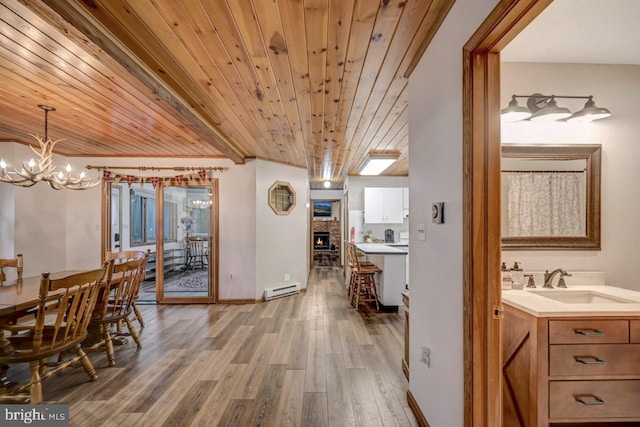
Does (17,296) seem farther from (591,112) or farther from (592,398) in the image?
(591,112)

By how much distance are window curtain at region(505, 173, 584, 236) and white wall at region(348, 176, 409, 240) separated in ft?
15.4

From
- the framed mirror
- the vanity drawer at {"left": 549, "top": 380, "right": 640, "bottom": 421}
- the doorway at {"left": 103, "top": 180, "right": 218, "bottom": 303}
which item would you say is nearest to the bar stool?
the doorway at {"left": 103, "top": 180, "right": 218, "bottom": 303}

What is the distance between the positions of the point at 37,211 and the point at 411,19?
5465mm

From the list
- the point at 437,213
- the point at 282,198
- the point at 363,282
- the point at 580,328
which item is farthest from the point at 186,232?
the point at 580,328

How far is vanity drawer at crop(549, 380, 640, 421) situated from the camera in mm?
1518

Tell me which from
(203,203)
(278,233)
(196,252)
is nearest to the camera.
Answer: (203,203)

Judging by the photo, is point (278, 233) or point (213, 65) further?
point (278, 233)

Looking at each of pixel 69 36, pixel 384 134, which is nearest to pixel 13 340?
pixel 69 36

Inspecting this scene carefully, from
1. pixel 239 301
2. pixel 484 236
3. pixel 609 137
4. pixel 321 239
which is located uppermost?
pixel 609 137

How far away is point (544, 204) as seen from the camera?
2.18 meters

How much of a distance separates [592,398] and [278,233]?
4.45m

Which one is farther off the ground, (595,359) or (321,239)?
(595,359)

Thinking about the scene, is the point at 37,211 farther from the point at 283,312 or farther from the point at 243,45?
the point at 243,45

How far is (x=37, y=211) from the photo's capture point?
430cm
